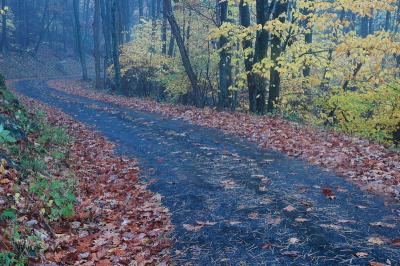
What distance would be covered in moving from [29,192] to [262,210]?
3575 millimetres

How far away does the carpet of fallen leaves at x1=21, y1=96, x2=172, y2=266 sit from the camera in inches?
183

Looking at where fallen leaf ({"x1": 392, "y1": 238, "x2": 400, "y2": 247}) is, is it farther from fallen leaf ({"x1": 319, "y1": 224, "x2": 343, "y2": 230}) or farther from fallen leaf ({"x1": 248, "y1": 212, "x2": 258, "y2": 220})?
fallen leaf ({"x1": 248, "y1": 212, "x2": 258, "y2": 220})

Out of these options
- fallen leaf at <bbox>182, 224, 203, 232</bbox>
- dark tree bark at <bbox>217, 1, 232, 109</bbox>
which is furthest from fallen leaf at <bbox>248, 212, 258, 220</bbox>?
dark tree bark at <bbox>217, 1, 232, 109</bbox>

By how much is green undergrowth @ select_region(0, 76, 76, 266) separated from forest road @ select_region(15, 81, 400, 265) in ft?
5.36

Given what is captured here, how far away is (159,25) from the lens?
88.7ft

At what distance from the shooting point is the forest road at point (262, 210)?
4.43 metres

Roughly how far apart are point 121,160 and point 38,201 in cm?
377

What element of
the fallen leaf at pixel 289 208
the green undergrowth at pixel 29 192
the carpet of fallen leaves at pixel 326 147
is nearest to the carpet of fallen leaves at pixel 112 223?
the green undergrowth at pixel 29 192

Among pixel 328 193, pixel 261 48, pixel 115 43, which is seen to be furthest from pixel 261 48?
pixel 115 43

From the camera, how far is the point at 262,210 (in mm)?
5680

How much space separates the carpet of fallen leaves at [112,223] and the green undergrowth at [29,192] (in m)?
0.19

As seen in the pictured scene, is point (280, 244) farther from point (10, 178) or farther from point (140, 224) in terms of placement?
point (10, 178)

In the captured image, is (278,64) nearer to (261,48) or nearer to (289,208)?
(261,48)

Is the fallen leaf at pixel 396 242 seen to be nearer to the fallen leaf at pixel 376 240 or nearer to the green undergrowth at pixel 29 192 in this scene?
the fallen leaf at pixel 376 240
